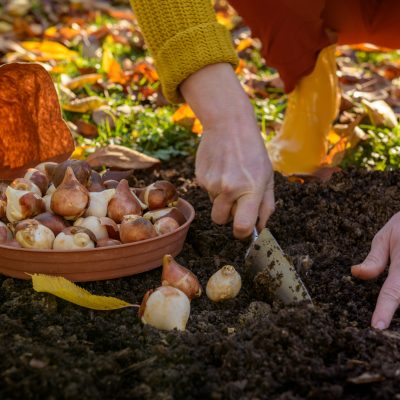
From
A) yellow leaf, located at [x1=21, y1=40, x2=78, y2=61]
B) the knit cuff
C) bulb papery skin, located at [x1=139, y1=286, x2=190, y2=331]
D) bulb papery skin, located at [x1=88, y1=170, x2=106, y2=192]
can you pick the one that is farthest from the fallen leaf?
yellow leaf, located at [x1=21, y1=40, x2=78, y2=61]

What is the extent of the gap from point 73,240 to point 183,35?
562 millimetres

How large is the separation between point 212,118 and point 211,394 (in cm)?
67

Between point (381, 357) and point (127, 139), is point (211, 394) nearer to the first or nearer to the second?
point (381, 357)

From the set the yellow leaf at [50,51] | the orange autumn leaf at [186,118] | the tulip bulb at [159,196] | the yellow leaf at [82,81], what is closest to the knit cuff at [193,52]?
the tulip bulb at [159,196]

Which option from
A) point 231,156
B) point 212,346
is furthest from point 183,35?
point 212,346

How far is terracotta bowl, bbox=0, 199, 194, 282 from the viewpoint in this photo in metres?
1.47

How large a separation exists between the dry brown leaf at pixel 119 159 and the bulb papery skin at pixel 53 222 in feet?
2.12

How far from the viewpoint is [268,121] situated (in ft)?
9.09

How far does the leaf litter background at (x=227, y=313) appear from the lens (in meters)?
1.16

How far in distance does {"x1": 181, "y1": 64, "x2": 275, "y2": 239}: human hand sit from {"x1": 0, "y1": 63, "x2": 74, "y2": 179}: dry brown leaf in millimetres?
499

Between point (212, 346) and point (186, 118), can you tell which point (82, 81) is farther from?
point (212, 346)

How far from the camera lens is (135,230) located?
153 cm

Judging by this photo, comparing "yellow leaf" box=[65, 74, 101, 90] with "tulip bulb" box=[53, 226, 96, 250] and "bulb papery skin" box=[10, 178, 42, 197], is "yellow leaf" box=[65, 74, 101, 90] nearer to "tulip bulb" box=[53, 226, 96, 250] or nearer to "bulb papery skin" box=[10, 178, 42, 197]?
"bulb papery skin" box=[10, 178, 42, 197]

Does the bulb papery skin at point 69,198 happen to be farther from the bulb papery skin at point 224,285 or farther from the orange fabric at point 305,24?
the orange fabric at point 305,24
